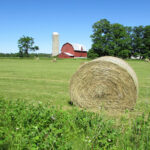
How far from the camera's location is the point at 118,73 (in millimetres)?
6848

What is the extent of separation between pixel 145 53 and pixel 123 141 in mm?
79074

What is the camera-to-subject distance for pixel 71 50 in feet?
244

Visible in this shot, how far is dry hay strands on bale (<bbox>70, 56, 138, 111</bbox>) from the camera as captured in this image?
6.70 m

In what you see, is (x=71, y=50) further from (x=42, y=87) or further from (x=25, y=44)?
(x=42, y=87)

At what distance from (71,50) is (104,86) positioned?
223 feet

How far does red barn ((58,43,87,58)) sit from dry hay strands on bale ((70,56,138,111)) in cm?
6585

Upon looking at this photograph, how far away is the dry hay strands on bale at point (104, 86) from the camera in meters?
6.70

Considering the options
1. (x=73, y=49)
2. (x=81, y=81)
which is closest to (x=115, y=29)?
(x=73, y=49)

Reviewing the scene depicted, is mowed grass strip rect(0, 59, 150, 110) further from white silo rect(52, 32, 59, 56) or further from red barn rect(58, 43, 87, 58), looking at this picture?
white silo rect(52, 32, 59, 56)

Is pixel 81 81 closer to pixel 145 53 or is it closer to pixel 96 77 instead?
pixel 96 77

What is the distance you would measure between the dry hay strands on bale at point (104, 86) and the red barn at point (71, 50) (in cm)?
Answer: 6585

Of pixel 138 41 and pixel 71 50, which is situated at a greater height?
pixel 138 41

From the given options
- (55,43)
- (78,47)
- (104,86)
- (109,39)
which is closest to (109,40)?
(109,39)

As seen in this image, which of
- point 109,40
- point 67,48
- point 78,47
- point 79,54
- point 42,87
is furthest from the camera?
point 79,54
